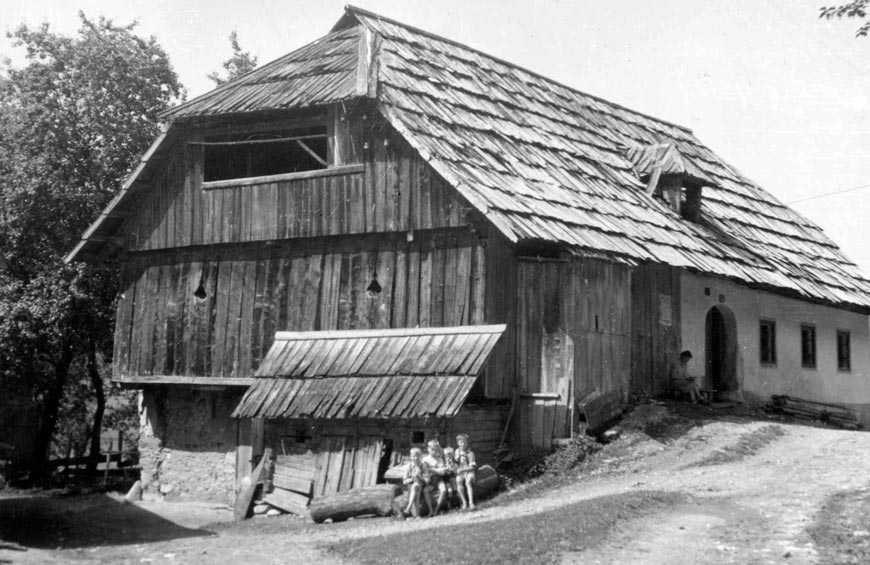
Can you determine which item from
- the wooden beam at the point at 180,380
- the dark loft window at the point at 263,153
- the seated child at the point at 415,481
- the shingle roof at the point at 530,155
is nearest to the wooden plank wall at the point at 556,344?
the shingle roof at the point at 530,155

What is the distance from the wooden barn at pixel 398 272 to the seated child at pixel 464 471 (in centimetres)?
57

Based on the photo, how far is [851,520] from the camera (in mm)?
12812

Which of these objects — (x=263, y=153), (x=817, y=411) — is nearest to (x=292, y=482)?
(x=263, y=153)

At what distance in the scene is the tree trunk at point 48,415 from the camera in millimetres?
29359

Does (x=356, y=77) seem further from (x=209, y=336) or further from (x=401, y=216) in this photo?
(x=209, y=336)

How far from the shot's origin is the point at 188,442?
21.3m

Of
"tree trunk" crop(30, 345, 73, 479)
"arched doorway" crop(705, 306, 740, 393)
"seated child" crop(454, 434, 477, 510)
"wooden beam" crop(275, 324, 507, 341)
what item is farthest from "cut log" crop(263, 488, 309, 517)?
"tree trunk" crop(30, 345, 73, 479)

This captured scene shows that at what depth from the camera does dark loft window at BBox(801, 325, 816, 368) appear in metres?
26.0

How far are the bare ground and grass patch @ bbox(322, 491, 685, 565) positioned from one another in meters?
0.03

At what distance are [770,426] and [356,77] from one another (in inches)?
414

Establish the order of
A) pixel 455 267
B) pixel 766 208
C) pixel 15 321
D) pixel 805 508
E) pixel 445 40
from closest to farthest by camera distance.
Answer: pixel 805 508 → pixel 455 267 → pixel 445 40 → pixel 15 321 → pixel 766 208

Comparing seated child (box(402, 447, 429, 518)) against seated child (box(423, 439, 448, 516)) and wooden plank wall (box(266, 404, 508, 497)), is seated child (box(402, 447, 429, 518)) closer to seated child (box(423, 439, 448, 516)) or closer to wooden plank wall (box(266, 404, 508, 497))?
seated child (box(423, 439, 448, 516))

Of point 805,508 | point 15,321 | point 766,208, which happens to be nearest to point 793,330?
point 766,208

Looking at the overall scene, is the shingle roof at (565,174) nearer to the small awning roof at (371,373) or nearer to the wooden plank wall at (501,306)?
the wooden plank wall at (501,306)
